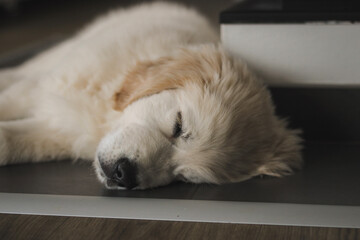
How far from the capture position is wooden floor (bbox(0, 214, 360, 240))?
1.77m

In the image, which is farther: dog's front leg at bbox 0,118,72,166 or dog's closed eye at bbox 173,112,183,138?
dog's front leg at bbox 0,118,72,166

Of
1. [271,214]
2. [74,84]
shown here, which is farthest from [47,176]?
[271,214]

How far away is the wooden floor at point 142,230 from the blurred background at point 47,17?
2.66m

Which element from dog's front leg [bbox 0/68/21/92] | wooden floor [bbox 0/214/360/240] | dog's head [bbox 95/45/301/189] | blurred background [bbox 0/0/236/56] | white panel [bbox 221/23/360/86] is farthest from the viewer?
blurred background [bbox 0/0/236/56]

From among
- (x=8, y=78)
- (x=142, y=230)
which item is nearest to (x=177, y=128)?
(x=142, y=230)

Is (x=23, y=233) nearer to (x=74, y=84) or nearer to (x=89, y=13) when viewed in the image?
(x=74, y=84)

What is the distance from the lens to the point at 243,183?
2.15 meters

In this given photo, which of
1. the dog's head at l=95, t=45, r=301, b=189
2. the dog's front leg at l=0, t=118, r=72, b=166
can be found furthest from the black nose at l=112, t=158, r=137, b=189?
the dog's front leg at l=0, t=118, r=72, b=166

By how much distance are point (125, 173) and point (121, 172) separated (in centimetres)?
1

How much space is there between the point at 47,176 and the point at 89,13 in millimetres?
5090

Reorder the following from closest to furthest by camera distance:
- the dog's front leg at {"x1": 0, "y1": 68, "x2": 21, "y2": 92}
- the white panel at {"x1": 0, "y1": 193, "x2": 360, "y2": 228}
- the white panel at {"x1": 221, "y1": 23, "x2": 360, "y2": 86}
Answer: the white panel at {"x1": 0, "y1": 193, "x2": 360, "y2": 228}
the white panel at {"x1": 221, "y1": 23, "x2": 360, "y2": 86}
the dog's front leg at {"x1": 0, "y1": 68, "x2": 21, "y2": 92}

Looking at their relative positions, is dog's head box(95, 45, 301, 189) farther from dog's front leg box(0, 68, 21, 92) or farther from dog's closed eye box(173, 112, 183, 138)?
dog's front leg box(0, 68, 21, 92)

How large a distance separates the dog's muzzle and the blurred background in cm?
254

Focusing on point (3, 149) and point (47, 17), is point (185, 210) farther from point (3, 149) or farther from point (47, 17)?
point (47, 17)
